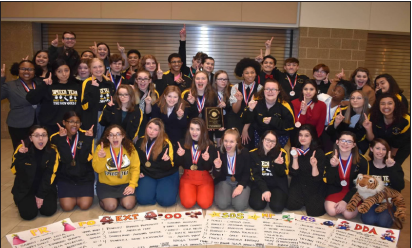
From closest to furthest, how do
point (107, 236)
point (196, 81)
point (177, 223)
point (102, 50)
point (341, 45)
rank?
1. point (107, 236)
2. point (177, 223)
3. point (196, 81)
4. point (102, 50)
5. point (341, 45)

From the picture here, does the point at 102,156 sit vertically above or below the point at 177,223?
above

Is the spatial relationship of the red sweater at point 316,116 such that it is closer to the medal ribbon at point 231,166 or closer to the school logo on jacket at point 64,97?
the medal ribbon at point 231,166

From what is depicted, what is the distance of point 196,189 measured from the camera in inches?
175

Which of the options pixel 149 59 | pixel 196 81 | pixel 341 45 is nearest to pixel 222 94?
pixel 196 81

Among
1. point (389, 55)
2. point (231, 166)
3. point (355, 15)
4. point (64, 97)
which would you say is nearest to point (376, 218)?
point (231, 166)

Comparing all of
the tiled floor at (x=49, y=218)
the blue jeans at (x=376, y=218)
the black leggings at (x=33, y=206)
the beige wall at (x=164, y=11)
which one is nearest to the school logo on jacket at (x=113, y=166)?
the tiled floor at (x=49, y=218)

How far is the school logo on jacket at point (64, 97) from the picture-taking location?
466 centimetres

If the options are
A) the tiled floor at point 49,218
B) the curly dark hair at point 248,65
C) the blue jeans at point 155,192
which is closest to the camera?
the tiled floor at point 49,218

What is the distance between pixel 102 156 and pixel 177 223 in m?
1.32

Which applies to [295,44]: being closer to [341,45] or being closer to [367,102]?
[341,45]

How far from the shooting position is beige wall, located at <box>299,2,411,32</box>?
7.99 m

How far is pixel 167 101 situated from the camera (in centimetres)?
473

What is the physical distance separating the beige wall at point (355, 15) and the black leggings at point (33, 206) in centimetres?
683

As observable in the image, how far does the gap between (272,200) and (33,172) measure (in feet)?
10.1
